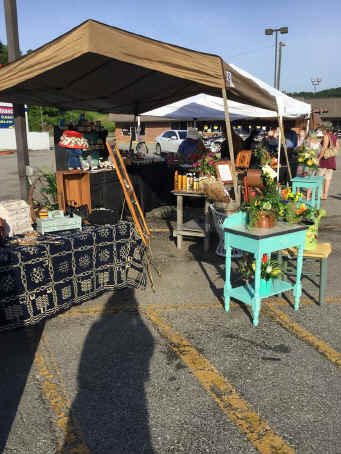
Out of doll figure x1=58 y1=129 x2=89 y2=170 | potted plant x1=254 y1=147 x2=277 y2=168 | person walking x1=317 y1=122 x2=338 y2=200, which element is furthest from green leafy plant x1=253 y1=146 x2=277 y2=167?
doll figure x1=58 y1=129 x2=89 y2=170

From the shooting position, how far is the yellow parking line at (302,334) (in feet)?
11.7

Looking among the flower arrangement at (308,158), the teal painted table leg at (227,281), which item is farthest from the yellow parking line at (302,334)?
the flower arrangement at (308,158)

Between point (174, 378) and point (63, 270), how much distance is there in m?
1.75

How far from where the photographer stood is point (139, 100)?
9.29 metres

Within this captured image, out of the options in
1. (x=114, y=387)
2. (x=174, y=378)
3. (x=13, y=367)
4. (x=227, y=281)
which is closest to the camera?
(x=114, y=387)

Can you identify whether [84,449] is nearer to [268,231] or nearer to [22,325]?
[22,325]

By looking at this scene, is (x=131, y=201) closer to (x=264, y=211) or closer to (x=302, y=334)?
(x=264, y=211)

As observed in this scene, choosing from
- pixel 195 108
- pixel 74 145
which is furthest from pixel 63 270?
pixel 195 108

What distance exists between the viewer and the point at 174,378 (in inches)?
127

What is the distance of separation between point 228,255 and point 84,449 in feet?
7.93

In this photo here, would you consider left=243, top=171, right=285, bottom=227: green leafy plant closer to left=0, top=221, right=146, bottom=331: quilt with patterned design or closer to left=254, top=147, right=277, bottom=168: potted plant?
left=0, top=221, right=146, bottom=331: quilt with patterned design

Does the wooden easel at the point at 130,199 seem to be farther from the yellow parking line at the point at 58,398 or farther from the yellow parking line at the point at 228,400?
the yellow parking line at the point at 58,398

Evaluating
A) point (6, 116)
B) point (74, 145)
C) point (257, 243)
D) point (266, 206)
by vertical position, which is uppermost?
point (6, 116)

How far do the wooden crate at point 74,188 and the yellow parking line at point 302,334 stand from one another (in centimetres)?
397
